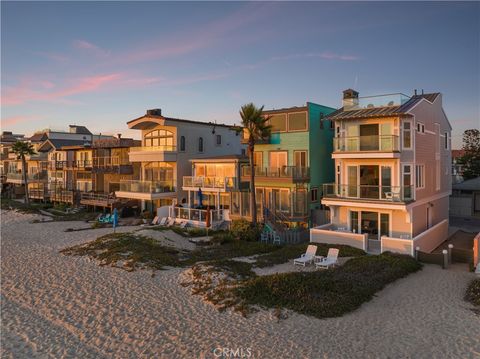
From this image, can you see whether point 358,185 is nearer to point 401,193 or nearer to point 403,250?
point 401,193

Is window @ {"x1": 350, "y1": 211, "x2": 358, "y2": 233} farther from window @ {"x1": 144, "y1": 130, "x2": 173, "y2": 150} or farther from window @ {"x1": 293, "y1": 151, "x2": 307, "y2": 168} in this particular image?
window @ {"x1": 144, "y1": 130, "x2": 173, "y2": 150}

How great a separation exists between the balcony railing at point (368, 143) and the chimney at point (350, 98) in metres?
2.53

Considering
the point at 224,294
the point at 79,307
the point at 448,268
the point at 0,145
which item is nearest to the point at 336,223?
the point at 448,268

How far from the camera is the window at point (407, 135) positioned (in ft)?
74.3

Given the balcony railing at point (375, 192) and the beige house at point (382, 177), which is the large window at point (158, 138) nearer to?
the beige house at point (382, 177)

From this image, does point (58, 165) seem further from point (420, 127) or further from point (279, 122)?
point (420, 127)

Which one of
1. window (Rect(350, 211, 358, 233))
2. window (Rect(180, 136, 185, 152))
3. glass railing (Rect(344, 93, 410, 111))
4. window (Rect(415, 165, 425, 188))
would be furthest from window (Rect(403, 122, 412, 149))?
window (Rect(180, 136, 185, 152))

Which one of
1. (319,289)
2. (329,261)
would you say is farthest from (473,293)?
(329,261)

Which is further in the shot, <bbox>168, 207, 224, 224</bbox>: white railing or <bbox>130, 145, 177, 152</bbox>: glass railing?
<bbox>130, 145, 177, 152</bbox>: glass railing

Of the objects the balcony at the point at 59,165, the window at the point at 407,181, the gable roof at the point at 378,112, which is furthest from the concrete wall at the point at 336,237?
the balcony at the point at 59,165

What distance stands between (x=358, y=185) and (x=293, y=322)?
12037mm

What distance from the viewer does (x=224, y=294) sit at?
1521cm

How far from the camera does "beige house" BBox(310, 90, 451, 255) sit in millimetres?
22062

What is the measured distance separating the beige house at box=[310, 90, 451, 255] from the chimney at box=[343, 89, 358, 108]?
64mm
